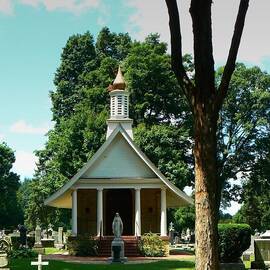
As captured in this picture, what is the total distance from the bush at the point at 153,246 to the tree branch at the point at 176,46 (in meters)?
22.6

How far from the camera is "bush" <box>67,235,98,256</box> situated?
31.0 m

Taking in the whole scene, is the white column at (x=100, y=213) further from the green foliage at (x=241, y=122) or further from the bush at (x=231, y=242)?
the green foliage at (x=241, y=122)

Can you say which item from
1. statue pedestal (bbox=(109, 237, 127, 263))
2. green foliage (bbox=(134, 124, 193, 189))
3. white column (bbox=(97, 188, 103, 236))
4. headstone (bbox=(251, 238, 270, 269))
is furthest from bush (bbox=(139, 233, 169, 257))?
green foliage (bbox=(134, 124, 193, 189))

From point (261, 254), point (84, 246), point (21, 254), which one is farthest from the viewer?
point (84, 246)

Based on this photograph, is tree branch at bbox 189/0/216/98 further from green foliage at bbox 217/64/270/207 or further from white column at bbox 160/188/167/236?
green foliage at bbox 217/64/270/207

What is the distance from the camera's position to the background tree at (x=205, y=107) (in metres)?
8.87

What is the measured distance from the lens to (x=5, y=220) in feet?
264

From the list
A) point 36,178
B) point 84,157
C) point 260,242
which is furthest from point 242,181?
point 260,242

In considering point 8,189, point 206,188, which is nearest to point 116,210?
point 206,188

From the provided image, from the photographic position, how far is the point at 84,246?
31.1 m

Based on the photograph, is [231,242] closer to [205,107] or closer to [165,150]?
[205,107]

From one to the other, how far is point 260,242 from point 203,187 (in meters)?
13.6

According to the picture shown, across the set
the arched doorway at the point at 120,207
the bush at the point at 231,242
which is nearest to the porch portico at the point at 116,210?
the arched doorway at the point at 120,207

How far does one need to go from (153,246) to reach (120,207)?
16.8ft
